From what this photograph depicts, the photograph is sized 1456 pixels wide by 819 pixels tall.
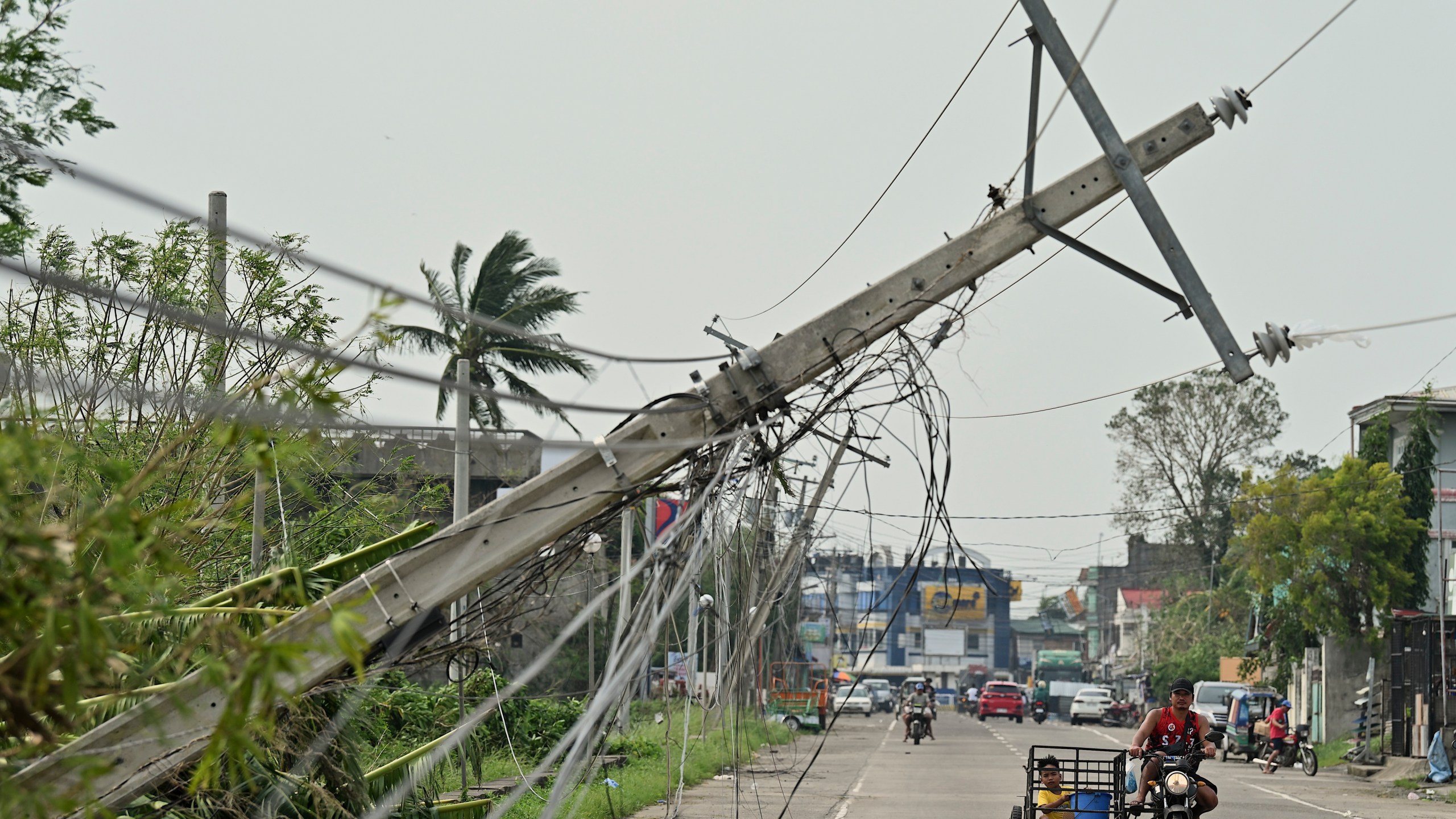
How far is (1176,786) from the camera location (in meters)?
10.9

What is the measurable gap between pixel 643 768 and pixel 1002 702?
148 feet

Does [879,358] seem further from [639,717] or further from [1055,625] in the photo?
[1055,625]

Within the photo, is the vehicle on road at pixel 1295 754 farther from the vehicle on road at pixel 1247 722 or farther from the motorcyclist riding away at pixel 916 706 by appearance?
the motorcyclist riding away at pixel 916 706

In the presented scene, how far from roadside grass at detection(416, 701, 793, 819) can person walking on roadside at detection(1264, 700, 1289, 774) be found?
35.4 ft

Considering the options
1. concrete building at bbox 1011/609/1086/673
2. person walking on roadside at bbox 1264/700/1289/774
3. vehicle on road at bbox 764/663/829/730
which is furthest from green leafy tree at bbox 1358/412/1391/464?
concrete building at bbox 1011/609/1086/673

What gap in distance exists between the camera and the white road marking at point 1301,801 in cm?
1931

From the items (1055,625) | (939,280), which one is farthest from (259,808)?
(1055,625)

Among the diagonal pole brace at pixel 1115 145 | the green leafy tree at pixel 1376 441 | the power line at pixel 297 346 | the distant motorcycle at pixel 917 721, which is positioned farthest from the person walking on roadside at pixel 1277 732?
the power line at pixel 297 346

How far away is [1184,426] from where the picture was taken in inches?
2206

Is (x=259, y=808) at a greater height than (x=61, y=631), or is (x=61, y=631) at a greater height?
(x=61, y=631)

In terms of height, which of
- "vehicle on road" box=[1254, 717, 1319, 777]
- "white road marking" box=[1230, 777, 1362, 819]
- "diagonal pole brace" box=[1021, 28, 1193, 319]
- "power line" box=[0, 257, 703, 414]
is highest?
"diagonal pole brace" box=[1021, 28, 1193, 319]

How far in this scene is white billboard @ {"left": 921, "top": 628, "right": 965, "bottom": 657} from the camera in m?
123

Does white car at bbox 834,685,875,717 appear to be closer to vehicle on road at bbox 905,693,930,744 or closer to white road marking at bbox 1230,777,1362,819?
vehicle on road at bbox 905,693,930,744

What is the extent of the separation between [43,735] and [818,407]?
5975mm
